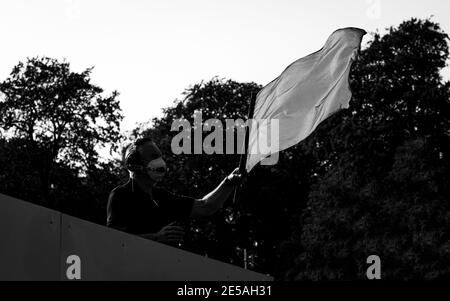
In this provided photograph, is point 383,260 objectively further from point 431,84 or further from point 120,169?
point 120,169

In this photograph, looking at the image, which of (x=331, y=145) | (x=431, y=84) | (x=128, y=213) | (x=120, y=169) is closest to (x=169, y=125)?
(x=120, y=169)

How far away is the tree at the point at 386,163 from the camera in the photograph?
42875 mm

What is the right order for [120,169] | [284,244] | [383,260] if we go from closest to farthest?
1. [383,260]
2. [284,244]
3. [120,169]

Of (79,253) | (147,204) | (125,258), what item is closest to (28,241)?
(79,253)

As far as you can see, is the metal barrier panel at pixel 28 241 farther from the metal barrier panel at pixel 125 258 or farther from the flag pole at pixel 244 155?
the flag pole at pixel 244 155

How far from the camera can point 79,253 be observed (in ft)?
12.0

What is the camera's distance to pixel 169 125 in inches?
2239

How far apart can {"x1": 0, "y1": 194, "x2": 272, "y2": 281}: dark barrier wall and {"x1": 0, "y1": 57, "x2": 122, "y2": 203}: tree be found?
46.2 meters

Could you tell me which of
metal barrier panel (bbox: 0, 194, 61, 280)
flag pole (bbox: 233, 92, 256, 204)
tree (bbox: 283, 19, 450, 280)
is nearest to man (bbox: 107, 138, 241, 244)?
flag pole (bbox: 233, 92, 256, 204)

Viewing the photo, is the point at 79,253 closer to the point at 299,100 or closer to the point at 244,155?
the point at 244,155

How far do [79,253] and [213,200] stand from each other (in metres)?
2.65

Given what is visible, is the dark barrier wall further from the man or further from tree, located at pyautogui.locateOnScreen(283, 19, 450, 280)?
tree, located at pyautogui.locateOnScreen(283, 19, 450, 280)

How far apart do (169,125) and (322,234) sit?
45.0 feet

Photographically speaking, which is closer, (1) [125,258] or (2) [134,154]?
(1) [125,258]
